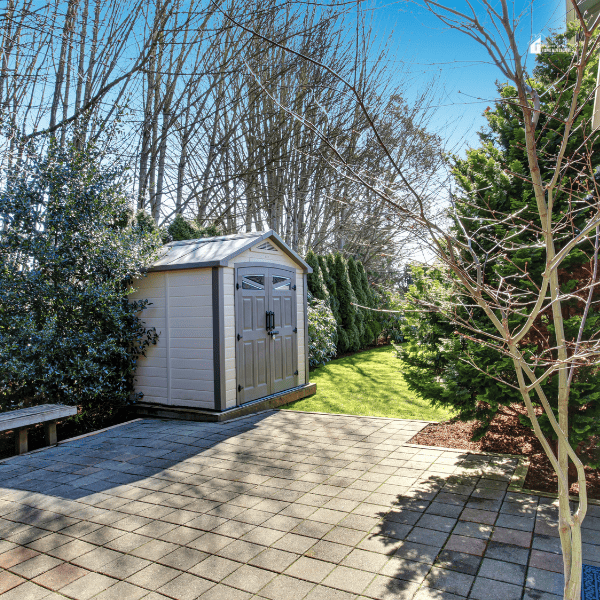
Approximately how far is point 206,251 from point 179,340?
4.13 ft

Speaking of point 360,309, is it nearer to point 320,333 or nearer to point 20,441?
point 320,333

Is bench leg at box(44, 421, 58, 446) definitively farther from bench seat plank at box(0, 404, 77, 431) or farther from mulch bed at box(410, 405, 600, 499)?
mulch bed at box(410, 405, 600, 499)

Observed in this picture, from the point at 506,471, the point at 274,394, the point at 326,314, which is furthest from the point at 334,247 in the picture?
the point at 506,471

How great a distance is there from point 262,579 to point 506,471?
98.2 inches

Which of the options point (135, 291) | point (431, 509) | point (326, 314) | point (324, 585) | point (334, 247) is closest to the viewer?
point (324, 585)

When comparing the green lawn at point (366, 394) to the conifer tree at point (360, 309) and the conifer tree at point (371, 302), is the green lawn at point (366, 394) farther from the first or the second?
the conifer tree at point (371, 302)

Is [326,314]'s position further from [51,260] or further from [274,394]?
[51,260]

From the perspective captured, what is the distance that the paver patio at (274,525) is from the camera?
2545 millimetres

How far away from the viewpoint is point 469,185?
4.09m

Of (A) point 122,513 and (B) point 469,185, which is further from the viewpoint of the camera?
(B) point 469,185

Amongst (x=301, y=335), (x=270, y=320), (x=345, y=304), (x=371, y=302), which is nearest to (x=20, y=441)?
(x=270, y=320)

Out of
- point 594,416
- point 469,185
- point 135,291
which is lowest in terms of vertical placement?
point 594,416

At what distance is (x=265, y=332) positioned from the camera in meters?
6.91

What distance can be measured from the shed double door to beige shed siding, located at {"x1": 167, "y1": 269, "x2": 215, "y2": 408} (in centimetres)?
42
